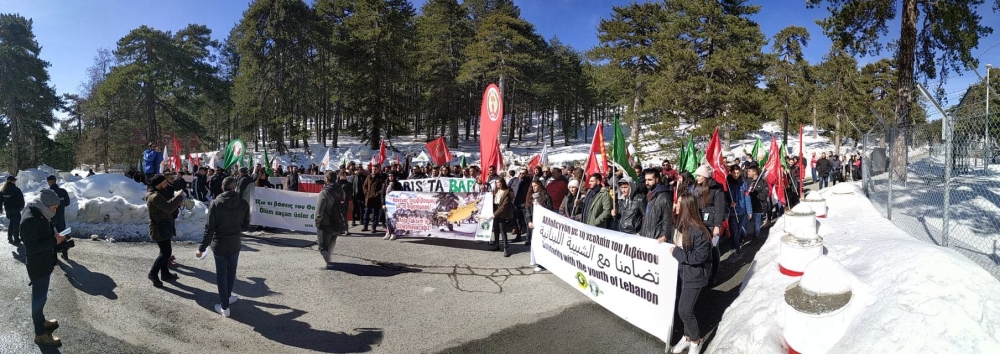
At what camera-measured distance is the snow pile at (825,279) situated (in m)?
3.28

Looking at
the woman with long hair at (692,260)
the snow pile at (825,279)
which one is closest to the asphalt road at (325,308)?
the woman with long hair at (692,260)

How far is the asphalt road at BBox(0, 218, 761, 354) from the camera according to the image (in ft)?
16.5

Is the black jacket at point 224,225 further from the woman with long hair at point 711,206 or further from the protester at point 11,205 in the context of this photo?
the woman with long hair at point 711,206

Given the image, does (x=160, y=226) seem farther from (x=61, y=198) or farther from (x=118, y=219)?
(x=118, y=219)

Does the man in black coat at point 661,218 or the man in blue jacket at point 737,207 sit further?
the man in blue jacket at point 737,207

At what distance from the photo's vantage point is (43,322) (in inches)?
185

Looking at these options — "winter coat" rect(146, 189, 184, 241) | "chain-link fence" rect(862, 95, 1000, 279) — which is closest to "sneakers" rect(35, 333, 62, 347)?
"winter coat" rect(146, 189, 184, 241)

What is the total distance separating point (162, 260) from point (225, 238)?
1630 millimetres

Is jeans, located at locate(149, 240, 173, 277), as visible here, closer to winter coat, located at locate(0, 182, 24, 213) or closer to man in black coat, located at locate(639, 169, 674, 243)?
winter coat, located at locate(0, 182, 24, 213)

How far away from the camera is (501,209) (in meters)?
9.17

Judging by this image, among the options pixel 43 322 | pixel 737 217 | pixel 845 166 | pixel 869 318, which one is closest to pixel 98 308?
pixel 43 322

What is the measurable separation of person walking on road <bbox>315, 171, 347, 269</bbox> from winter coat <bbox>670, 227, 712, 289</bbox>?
18.8 feet

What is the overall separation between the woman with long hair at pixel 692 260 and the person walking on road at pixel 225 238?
5162mm

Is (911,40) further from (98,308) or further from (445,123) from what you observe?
(445,123)
